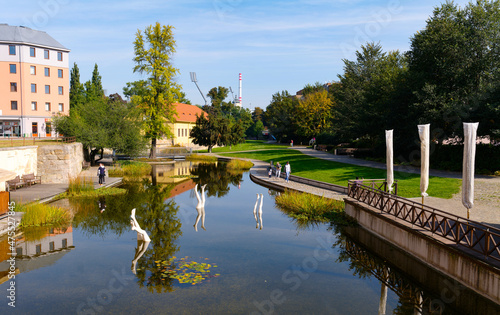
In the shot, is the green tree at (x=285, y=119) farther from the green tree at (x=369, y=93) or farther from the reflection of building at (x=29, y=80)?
the reflection of building at (x=29, y=80)

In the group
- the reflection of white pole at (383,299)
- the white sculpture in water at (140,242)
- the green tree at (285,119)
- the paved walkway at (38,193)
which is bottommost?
the reflection of white pole at (383,299)

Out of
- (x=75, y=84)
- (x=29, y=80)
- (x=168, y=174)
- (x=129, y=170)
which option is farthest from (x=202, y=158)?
(x=75, y=84)

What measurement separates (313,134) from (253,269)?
64.9 metres

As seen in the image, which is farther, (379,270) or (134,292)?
(379,270)

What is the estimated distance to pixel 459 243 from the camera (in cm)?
1088

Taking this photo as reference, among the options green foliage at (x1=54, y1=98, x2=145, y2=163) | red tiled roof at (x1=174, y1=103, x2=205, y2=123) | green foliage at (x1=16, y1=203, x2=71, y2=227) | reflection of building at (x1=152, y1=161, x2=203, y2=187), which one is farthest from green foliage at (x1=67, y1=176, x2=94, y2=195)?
red tiled roof at (x1=174, y1=103, x2=205, y2=123)

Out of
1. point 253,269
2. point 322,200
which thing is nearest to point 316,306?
point 253,269

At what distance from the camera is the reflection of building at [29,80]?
49.6 metres

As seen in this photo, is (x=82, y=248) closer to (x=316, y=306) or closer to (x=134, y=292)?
(x=134, y=292)

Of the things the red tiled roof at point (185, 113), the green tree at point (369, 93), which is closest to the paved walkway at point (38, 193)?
the green tree at point (369, 93)

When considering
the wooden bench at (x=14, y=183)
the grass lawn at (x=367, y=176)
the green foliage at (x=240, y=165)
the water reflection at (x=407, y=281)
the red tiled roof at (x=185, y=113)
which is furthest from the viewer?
the red tiled roof at (x=185, y=113)

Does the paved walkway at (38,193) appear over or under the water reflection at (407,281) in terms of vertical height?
over

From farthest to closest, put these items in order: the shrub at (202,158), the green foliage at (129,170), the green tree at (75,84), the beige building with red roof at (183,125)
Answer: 1. the beige building with red roof at (183,125)
2. the green tree at (75,84)
3. the shrub at (202,158)
4. the green foliage at (129,170)

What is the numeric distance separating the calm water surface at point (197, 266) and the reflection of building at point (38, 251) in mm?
35
